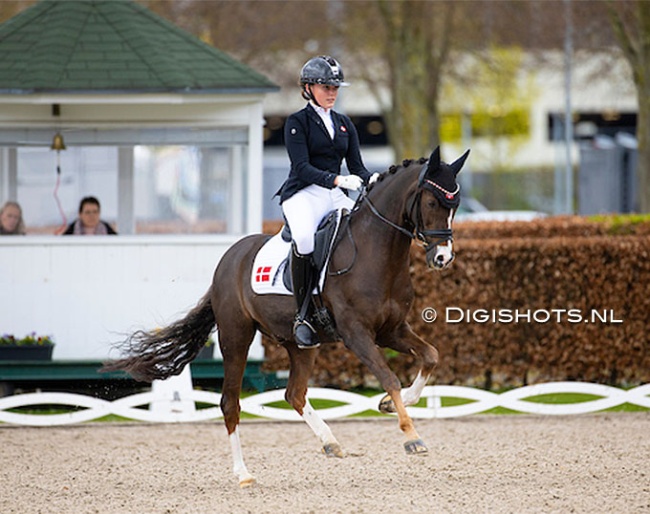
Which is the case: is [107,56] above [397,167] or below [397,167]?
above

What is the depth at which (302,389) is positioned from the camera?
30.0ft

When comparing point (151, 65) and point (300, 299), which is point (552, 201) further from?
point (300, 299)

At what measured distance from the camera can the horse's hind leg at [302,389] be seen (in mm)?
8805

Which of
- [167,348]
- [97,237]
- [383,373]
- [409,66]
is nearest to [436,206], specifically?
[383,373]

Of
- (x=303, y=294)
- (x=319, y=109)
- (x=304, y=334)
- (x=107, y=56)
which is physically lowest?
(x=304, y=334)

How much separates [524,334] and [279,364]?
280cm

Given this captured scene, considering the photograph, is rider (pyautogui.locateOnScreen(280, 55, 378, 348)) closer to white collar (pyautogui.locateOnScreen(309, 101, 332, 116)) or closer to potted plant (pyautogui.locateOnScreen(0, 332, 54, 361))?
white collar (pyautogui.locateOnScreen(309, 101, 332, 116))

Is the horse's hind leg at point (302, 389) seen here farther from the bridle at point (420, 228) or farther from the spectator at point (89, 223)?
the spectator at point (89, 223)

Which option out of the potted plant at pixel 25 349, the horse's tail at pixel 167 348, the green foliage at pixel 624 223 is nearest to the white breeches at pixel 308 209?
the horse's tail at pixel 167 348

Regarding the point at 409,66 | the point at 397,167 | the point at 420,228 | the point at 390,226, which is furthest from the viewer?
the point at 409,66

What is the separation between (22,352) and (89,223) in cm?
170

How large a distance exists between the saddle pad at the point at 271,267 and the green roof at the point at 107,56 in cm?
480

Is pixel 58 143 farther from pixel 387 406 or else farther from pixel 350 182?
pixel 387 406

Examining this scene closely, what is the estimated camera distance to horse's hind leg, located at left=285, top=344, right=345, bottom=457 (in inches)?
347
